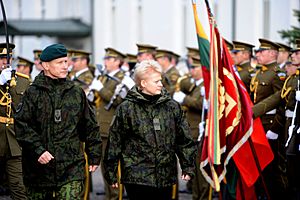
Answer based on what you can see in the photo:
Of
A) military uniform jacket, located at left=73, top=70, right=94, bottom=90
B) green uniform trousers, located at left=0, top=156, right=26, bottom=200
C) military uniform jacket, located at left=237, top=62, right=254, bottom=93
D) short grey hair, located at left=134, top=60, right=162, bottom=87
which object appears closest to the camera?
short grey hair, located at left=134, top=60, right=162, bottom=87

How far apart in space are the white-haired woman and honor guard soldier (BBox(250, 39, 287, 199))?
3.02 metres

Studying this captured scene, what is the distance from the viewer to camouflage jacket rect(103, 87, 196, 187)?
8281 millimetres

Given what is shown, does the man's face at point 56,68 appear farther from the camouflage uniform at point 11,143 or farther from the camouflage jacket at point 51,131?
the camouflage uniform at point 11,143

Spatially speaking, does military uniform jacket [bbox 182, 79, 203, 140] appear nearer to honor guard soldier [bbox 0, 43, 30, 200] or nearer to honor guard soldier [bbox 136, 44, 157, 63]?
honor guard soldier [bbox 136, 44, 157, 63]

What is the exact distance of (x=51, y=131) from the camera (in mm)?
8203

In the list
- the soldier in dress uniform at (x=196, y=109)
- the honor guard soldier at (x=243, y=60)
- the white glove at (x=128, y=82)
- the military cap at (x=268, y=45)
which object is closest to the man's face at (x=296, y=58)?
the military cap at (x=268, y=45)

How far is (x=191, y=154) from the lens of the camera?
8461 mm

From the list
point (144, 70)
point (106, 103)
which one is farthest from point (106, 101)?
point (144, 70)

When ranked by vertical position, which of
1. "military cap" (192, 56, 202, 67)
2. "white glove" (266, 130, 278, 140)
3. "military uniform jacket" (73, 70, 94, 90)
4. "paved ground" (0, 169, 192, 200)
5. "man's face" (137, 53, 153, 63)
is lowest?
"paved ground" (0, 169, 192, 200)

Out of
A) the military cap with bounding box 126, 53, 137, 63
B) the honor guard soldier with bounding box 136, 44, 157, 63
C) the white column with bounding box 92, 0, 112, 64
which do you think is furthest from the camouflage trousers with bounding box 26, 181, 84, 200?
the white column with bounding box 92, 0, 112, 64

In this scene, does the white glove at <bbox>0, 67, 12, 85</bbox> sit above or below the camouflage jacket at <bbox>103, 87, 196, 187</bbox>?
above

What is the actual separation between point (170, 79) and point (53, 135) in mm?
5905

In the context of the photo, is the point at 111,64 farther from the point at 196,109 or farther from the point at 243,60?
the point at 243,60

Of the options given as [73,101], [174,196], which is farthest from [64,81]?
[174,196]
